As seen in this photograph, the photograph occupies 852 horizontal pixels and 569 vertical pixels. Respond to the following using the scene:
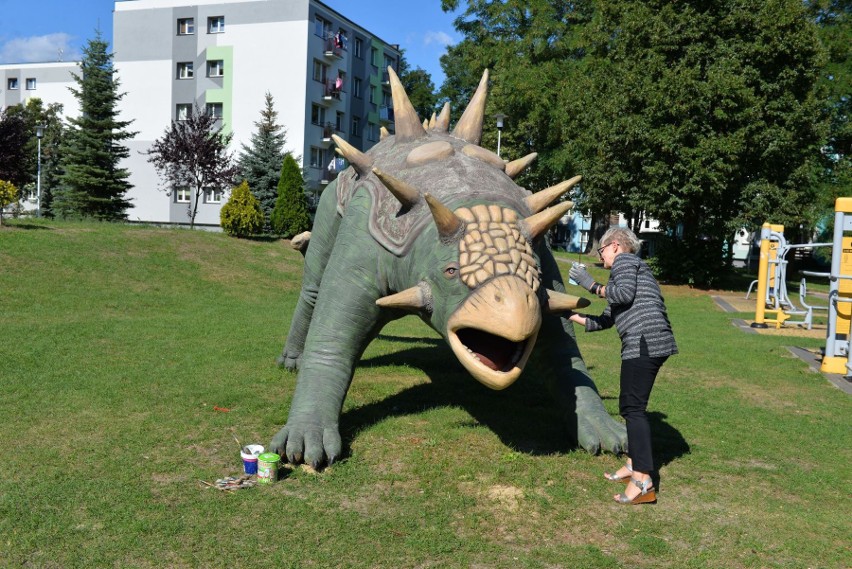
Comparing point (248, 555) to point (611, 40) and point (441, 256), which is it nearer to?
point (441, 256)

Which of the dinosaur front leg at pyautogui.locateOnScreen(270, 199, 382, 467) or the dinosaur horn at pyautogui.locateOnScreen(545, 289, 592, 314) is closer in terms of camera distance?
the dinosaur horn at pyautogui.locateOnScreen(545, 289, 592, 314)

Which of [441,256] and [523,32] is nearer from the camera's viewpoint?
[441,256]

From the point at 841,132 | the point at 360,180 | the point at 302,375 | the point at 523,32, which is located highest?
the point at 523,32

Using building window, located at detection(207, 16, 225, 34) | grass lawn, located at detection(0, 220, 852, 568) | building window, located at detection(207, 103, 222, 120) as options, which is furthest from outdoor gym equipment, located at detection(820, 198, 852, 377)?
building window, located at detection(207, 16, 225, 34)

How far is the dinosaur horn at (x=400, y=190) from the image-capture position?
189 inches

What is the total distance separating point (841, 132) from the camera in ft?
92.9

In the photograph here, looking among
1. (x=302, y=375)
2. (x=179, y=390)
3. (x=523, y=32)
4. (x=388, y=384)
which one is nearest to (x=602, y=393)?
(x=388, y=384)

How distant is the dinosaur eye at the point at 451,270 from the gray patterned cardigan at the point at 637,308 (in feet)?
3.40

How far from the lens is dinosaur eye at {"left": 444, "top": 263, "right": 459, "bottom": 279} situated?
14.5 feet

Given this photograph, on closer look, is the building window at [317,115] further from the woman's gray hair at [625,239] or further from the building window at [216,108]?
the woman's gray hair at [625,239]

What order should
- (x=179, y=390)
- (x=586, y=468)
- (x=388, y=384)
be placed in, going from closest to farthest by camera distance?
(x=586, y=468) → (x=179, y=390) → (x=388, y=384)

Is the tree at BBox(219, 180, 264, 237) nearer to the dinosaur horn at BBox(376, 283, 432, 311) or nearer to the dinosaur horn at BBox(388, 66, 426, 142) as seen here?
the dinosaur horn at BBox(388, 66, 426, 142)

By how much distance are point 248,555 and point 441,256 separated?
2.12 meters

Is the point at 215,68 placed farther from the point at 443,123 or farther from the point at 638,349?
the point at 638,349
